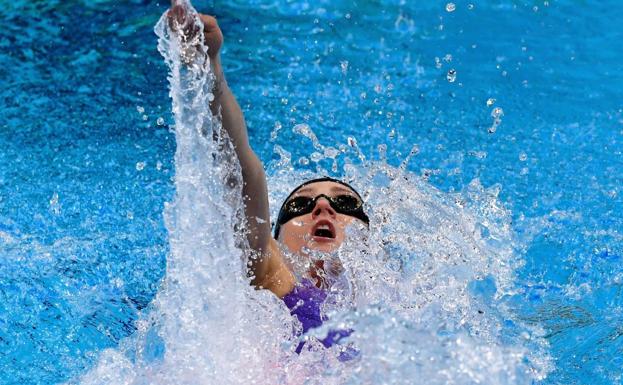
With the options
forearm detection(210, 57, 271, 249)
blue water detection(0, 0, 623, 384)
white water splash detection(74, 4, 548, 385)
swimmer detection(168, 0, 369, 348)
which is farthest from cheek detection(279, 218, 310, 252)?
blue water detection(0, 0, 623, 384)

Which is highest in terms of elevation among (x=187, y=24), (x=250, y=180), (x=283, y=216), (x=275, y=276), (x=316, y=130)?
(x=187, y=24)

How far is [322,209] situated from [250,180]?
2.12 feet

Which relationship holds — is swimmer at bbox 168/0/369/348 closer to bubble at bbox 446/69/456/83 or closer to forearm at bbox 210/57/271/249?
forearm at bbox 210/57/271/249

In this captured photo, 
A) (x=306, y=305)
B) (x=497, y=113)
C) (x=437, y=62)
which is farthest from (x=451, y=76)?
(x=306, y=305)

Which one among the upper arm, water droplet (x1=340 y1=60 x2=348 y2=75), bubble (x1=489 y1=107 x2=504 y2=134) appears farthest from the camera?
water droplet (x1=340 y1=60 x2=348 y2=75)

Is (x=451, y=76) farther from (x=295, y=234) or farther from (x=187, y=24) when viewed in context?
(x=187, y=24)

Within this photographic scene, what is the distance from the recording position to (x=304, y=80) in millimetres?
4727

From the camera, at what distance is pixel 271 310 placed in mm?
2150

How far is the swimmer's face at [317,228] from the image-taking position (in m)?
2.60

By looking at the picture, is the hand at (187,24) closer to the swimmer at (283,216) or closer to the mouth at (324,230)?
the swimmer at (283,216)

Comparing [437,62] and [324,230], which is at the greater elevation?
[324,230]

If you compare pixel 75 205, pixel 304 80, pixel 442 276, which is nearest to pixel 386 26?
pixel 304 80

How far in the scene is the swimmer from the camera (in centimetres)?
193

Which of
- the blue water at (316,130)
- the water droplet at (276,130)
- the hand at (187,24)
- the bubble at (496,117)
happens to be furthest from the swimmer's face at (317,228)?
the bubble at (496,117)
